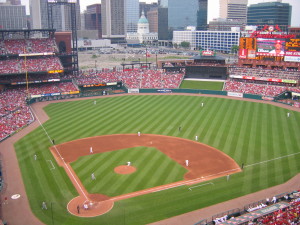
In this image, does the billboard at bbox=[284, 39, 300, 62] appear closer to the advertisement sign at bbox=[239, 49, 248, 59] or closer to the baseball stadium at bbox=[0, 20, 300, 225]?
the baseball stadium at bbox=[0, 20, 300, 225]

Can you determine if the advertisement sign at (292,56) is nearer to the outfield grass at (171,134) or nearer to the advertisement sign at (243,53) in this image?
the advertisement sign at (243,53)

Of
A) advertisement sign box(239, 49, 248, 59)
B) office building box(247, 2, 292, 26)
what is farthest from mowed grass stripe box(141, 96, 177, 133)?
office building box(247, 2, 292, 26)

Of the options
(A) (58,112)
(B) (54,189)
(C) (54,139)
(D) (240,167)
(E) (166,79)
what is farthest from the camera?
(E) (166,79)

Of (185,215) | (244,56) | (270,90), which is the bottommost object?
(185,215)

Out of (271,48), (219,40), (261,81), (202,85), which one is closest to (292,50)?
(271,48)

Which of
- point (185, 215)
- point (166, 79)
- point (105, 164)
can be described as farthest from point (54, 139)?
point (166, 79)

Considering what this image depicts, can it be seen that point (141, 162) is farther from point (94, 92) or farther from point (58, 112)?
point (94, 92)
